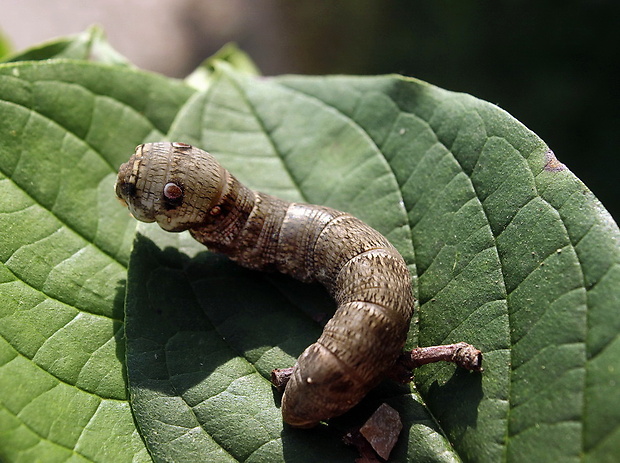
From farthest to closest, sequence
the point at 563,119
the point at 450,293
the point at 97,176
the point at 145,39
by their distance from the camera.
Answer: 1. the point at 145,39
2. the point at 563,119
3. the point at 97,176
4. the point at 450,293

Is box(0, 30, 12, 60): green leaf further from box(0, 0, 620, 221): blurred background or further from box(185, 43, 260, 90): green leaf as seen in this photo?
box(0, 0, 620, 221): blurred background

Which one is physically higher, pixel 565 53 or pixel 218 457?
pixel 565 53

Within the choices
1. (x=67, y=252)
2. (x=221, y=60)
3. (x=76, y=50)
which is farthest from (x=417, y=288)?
(x=76, y=50)

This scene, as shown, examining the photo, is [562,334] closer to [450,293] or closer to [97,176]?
[450,293]

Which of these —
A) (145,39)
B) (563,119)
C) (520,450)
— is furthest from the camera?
(145,39)

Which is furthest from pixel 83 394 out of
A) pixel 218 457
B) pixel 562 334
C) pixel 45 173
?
pixel 562 334

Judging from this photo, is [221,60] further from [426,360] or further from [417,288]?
[426,360]

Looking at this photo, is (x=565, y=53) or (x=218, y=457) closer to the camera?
(x=218, y=457)
